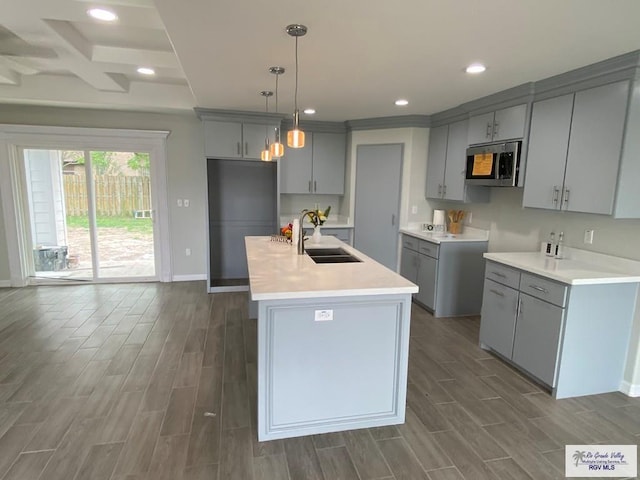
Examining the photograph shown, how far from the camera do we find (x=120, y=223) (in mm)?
5395

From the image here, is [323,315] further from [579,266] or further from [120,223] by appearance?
[120,223]

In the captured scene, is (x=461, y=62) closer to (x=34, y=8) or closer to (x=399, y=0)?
(x=399, y=0)

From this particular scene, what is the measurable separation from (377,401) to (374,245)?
3.09 meters

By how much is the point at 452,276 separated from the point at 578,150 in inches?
73.2

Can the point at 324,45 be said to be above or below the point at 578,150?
above

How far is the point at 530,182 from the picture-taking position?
330cm

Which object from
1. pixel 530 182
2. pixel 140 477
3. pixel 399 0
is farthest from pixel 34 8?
pixel 530 182

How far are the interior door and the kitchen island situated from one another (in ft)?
9.03

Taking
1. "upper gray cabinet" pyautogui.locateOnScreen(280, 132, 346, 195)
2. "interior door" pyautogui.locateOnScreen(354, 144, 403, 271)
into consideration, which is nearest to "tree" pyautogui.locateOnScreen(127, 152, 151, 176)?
"upper gray cabinet" pyautogui.locateOnScreen(280, 132, 346, 195)

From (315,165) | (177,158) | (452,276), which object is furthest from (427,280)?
(177,158)

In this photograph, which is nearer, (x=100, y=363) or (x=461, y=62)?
(x=461, y=62)

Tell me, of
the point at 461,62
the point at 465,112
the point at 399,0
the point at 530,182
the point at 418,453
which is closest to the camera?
the point at 399,0

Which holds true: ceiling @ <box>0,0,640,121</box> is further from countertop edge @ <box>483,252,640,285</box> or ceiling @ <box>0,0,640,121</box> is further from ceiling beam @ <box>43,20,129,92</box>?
countertop edge @ <box>483,252,640,285</box>

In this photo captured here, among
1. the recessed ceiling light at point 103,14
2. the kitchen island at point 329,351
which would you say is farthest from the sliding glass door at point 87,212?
the kitchen island at point 329,351
